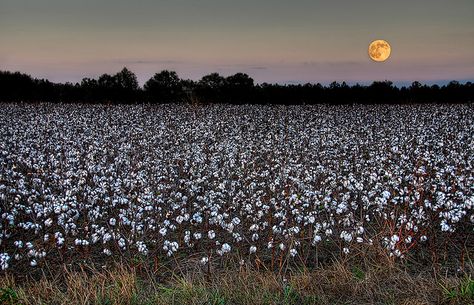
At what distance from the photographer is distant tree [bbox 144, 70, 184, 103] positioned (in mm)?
41375

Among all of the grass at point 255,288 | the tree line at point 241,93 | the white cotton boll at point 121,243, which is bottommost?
the grass at point 255,288

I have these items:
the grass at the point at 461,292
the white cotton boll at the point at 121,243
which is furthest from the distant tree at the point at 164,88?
the grass at the point at 461,292

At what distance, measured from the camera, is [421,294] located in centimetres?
687

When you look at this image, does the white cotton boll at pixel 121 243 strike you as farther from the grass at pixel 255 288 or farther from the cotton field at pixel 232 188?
the grass at pixel 255 288

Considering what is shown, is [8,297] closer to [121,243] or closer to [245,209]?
[121,243]

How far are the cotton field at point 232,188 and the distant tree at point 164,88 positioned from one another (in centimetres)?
1648

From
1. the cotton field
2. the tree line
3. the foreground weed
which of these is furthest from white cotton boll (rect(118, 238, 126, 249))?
the tree line

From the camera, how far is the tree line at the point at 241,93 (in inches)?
1554

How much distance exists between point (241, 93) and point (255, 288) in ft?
115

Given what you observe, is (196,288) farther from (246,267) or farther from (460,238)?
(460,238)

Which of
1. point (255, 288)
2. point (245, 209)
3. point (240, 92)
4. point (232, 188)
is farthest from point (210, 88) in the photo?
point (255, 288)

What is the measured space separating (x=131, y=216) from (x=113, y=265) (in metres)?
1.52

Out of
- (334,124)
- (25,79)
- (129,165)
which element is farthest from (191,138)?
(25,79)

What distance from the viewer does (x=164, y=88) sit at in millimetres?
44625
